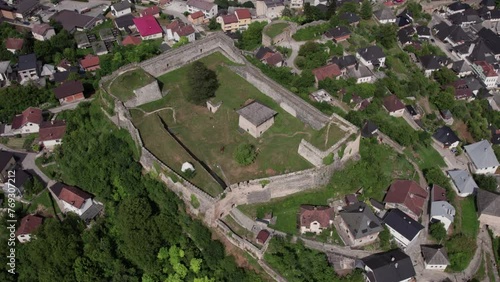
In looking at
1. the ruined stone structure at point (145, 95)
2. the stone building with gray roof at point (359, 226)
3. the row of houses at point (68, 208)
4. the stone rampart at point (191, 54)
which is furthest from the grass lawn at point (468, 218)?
the row of houses at point (68, 208)

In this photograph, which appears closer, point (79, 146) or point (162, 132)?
point (162, 132)

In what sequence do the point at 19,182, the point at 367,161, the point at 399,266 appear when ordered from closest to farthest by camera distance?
the point at 399,266 → the point at 367,161 → the point at 19,182

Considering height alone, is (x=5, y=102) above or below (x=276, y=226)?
below

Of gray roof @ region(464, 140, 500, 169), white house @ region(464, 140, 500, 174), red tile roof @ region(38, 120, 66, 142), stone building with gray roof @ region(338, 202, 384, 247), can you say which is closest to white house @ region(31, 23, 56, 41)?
red tile roof @ region(38, 120, 66, 142)

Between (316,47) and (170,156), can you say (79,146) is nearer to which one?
(170,156)

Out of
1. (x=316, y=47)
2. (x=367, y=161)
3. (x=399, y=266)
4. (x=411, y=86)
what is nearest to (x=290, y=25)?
(x=316, y=47)

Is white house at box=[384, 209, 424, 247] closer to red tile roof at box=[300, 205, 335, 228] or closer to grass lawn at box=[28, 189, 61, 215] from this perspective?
red tile roof at box=[300, 205, 335, 228]

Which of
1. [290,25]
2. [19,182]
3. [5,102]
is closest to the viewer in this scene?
[19,182]
